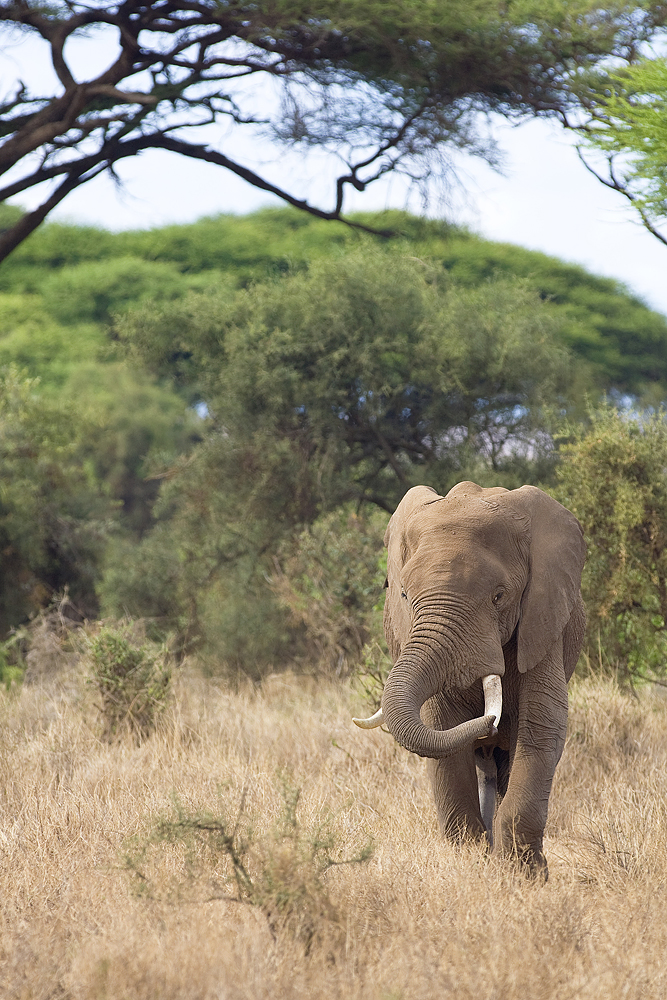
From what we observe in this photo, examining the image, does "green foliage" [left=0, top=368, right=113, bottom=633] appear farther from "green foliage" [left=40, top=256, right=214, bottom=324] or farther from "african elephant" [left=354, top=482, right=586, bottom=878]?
"green foliage" [left=40, top=256, right=214, bottom=324]

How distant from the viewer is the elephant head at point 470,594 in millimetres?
4176

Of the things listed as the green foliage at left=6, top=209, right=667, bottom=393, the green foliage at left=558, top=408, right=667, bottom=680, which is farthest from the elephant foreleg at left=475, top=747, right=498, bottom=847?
the green foliage at left=6, top=209, right=667, bottom=393

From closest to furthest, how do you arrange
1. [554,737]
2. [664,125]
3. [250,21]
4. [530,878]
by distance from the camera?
[530,878], [554,737], [664,125], [250,21]

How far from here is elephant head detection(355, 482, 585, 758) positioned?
4.18m

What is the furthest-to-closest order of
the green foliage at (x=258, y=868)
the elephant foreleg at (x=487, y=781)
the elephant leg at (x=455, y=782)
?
1. the elephant foreleg at (x=487, y=781)
2. the elephant leg at (x=455, y=782)
3. the green foliage at (x=258, y=868)

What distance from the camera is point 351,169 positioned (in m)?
13.2

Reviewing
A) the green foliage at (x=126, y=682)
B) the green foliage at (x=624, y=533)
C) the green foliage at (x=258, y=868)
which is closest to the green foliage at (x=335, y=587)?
the green foliage at (x=624, y=533)

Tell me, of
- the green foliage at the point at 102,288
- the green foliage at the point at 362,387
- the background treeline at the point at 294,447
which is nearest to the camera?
the background treeline at the point at 294,447

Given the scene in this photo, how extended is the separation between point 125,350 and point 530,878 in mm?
10446

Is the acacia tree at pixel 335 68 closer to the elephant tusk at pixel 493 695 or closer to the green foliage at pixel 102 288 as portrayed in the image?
the elephant tusk at pixel 493 695

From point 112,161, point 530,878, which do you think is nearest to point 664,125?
point 530,878

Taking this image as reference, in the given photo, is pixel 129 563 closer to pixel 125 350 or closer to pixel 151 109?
pixel 125 350

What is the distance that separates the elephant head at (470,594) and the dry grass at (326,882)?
0.60 meters

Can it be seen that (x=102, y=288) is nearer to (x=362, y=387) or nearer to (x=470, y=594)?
(x=362, y=387)
